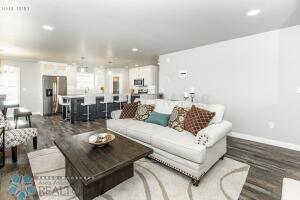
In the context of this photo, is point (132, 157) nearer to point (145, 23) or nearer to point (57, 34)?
point (145, 23)

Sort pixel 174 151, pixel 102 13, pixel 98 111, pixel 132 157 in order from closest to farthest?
pixel 132 157 → pixel 174 151 → pixel 102 13 → pixel 98 111

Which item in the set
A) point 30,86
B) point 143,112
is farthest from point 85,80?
point 143,112

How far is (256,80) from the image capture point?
3.51 metres

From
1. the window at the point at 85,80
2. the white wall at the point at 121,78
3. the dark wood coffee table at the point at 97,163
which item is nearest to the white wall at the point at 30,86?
the window at the point at 85,80

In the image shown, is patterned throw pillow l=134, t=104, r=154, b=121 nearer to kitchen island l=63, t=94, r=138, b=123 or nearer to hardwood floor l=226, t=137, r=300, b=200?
hardwood floor l=226, t=137, r=300, b=200

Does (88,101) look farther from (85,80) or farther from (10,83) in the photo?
(10,83)

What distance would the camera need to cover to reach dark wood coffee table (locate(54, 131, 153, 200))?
1.48 m

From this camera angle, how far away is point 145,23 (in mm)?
2891

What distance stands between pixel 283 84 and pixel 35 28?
5.30 m

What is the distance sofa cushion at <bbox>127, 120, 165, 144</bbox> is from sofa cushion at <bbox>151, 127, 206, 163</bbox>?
10cm

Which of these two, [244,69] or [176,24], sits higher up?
[176,24]

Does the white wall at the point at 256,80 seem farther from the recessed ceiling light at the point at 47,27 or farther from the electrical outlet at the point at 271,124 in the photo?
the recessed ceiling light at the point at 47,27

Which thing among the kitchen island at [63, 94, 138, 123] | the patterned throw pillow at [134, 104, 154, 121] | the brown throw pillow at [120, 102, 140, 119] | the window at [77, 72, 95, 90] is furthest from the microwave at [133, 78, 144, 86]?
the patterned throw pillow at [134, 104, 154, 121]

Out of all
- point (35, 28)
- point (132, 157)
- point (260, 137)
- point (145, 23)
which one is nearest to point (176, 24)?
point (145, 23)
